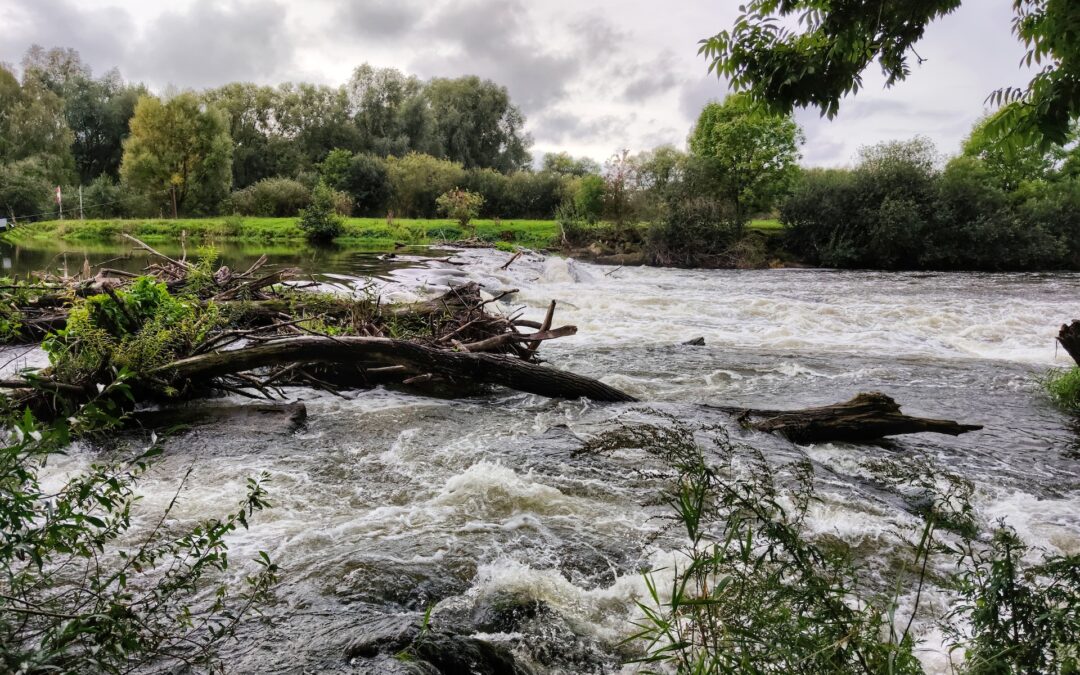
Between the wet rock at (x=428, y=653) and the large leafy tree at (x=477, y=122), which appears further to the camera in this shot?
the large leafy tree at (x=477, y=122)

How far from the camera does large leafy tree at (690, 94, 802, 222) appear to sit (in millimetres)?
37094

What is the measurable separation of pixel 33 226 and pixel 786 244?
49.3 metres

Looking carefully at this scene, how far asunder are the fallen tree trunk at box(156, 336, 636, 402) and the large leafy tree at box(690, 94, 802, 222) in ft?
106

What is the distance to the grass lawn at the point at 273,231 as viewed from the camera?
126ft

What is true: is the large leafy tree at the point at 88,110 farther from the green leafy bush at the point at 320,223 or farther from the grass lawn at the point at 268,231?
the green leafy bush at the point at 320,223

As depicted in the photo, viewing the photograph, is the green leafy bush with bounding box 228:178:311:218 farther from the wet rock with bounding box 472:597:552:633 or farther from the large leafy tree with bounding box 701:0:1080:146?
the wet rock with bounding box 472:597:552:633

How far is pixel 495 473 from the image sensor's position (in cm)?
535

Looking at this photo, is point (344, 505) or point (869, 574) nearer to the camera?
point (869, 574)

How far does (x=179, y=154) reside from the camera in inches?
1957

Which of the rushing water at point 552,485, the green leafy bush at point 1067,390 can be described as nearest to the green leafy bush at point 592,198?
the rushing water at point 552,485

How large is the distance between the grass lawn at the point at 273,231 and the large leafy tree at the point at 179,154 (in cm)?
661

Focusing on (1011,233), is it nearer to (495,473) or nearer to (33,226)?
(495,473)

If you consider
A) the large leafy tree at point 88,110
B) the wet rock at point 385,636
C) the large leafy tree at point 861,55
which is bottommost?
the wet rock at point 385,636

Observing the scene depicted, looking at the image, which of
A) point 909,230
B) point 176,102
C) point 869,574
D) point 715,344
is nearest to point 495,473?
point 869,574
